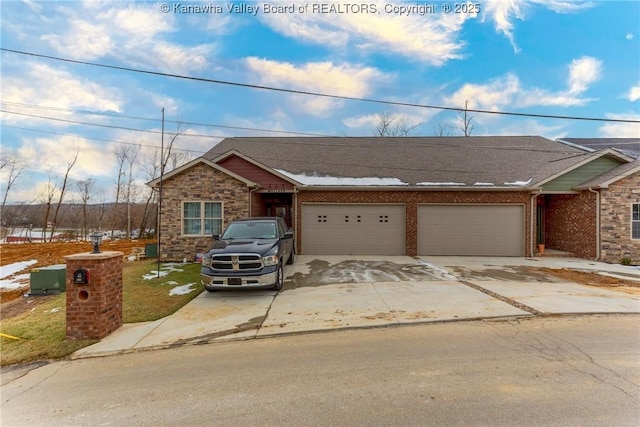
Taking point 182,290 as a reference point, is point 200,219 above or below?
above

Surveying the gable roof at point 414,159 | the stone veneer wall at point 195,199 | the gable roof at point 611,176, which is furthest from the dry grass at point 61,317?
the gable roof at point 611,176

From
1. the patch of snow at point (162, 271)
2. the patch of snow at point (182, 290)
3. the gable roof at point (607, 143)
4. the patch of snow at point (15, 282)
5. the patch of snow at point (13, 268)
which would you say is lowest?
the patch of snow at point (15, 282)

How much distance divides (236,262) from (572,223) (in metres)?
14.9

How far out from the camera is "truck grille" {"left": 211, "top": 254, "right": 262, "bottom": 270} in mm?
7469

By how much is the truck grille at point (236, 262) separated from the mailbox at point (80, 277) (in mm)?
2647

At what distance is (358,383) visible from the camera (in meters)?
3.57

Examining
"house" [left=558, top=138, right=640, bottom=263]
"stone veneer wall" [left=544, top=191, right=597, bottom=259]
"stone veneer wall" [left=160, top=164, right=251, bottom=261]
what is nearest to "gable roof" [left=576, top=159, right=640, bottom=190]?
"house" [left=558, top=138, right=640, bottom=263]

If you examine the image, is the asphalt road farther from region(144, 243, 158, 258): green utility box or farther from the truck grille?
region(144, 243, 158, 258): green utility box

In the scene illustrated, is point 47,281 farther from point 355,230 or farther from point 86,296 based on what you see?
point 355,230

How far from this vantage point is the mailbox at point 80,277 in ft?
17.0

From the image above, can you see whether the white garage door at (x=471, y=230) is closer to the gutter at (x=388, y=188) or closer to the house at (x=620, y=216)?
the gutter at (x=388, y=188)

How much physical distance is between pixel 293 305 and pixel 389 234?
8849 mm

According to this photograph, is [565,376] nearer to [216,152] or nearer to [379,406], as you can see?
[379,406]

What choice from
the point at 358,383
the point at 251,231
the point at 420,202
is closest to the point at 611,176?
the point at 420,202
